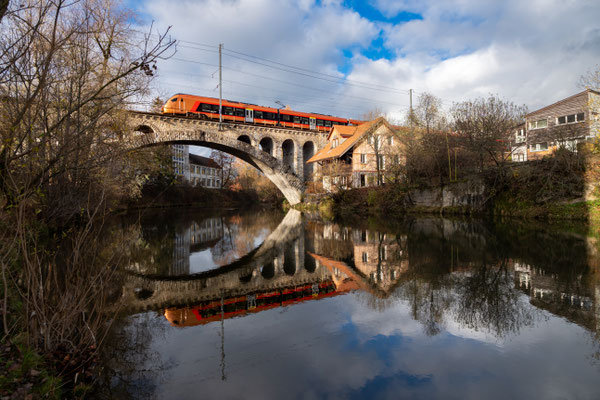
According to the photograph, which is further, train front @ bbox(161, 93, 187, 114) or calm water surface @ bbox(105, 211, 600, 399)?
train front @ bbox(161, 93, 187, 114)

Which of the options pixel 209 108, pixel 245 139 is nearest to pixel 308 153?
pixel 245 139

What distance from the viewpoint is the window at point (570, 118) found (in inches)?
1324

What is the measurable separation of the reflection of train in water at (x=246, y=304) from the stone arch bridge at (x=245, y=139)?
18687 mm

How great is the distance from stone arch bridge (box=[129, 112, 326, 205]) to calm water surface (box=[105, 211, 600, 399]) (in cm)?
1833

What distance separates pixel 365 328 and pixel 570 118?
40908mm

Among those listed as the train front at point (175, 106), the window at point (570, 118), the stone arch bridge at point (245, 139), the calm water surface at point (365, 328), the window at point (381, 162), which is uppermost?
the train front at point (175, 106)

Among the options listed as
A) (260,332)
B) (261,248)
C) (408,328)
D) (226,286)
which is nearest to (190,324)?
(260,332)

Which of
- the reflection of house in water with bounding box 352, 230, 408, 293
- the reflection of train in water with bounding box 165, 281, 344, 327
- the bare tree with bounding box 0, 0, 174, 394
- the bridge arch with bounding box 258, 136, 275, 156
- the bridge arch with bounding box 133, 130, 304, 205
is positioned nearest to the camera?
the bare tree with bounding box 0, 0, 174, 394

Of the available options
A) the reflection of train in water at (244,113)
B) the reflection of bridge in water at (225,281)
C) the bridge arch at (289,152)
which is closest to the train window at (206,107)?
the reflection of train in water at (244,113)

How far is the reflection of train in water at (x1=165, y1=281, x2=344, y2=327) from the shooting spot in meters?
5.03

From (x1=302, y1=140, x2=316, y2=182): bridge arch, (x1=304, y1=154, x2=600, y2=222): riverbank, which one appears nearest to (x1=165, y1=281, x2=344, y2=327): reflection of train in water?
(x1=304, y1=154, x2=600, y2=222): riverbank

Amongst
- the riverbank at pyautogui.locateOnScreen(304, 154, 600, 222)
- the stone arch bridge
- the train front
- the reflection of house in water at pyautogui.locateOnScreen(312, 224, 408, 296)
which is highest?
the train front

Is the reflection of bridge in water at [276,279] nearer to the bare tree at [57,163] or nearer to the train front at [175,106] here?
the bare tree at [57,163]

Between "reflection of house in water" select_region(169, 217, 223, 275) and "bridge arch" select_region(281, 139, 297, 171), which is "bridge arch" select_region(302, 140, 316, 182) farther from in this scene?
"reflection of house in water" select_region(169, 217, 223, 275)
